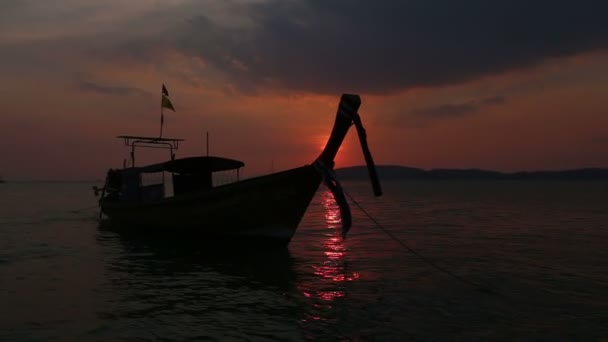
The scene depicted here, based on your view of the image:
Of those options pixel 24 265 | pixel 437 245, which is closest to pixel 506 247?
pixel 437 245

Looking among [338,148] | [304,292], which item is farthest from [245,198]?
[304,292]

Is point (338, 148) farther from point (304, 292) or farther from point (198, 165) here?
point (198, 165)

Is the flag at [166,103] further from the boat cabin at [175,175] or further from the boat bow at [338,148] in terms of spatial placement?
the boat bow at [338,148]

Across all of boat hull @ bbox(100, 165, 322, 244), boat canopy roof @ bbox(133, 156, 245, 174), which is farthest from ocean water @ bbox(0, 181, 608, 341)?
boat canopy roof @ bbox(133, 156, 245, 174)

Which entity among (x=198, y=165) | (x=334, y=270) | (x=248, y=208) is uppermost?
(x=198, y=165)

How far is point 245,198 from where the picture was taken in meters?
15.9

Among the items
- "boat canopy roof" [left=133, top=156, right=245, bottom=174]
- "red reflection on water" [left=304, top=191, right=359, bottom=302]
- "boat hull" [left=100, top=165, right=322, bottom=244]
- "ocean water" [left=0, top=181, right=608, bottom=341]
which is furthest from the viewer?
"boat canopy roof" [left=133, top=156, right=245, bottom=174]

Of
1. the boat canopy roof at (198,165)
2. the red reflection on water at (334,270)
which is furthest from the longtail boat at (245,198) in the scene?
the red reflection on water at (334,270)

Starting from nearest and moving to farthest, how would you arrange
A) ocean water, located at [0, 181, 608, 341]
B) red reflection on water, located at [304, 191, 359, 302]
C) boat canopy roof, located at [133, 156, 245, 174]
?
ocean water, located at [0, 181, 608, 341], red reflection on water, located at [304, 191, 359, 302], boat canopy roof, located at [133, 156, 245, 174]

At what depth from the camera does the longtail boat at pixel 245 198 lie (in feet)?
45.7

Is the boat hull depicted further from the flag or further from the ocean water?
the flag

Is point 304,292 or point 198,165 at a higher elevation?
point 198,165

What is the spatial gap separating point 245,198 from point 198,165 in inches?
180

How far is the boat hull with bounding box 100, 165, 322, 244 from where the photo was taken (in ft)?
50.5
